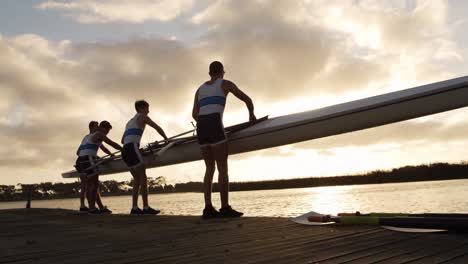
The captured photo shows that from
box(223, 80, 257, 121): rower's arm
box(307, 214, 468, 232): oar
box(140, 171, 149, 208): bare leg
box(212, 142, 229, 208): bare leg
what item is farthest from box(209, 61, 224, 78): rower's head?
box(307, 214, 468, 232): oar

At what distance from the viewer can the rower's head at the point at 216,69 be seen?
220 inches

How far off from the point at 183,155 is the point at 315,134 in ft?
8.16

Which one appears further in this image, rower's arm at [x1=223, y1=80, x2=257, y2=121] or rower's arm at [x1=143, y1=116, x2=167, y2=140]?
rower's arm at [x1=143, y1=116, x2=167, y2=140]

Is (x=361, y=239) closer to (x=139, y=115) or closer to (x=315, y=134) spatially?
(x=315, y=134)

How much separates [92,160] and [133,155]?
1675mm

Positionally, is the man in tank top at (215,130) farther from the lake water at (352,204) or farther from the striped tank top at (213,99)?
the lake water at (352,204)

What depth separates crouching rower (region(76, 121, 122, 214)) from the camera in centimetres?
825

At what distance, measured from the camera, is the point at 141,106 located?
709cm

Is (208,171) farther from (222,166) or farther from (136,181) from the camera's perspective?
(136,181)

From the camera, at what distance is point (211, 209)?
5.39 meters

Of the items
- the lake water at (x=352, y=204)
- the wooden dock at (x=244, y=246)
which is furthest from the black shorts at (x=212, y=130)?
the lake water at (x=352, y=204)

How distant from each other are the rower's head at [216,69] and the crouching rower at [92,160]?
3.33m

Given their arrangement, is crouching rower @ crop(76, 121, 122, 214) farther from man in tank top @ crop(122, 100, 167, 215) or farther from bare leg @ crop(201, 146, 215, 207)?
bare leg @ crop(201, 146, 215, 207)

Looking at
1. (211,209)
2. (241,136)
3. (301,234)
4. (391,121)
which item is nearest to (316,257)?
(301,234)
